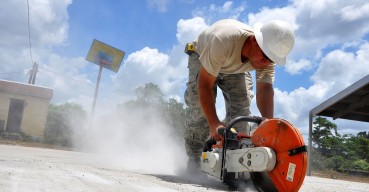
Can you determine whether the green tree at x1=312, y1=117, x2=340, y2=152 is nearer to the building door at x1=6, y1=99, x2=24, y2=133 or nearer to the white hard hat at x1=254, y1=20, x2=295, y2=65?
the white hard hat at x1=254, y1=20, x2=295, y2=65

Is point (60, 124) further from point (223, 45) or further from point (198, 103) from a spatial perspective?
point (223, 45)

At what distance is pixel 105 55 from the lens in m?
19.2

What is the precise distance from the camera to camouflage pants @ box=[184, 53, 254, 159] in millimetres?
4289

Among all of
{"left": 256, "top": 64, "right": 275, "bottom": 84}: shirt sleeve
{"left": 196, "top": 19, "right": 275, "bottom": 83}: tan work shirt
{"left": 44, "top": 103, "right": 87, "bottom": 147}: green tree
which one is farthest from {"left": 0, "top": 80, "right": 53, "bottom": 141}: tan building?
{"left": 196, "top": 19, "right": 275, "bottom": 83}: tan work shirt

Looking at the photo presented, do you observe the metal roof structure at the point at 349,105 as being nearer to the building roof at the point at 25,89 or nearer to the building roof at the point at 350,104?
the building roof at the point at 350,104

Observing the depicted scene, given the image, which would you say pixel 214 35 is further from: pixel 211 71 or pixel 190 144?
pixel 190 144

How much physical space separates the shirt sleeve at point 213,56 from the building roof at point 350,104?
705 cm

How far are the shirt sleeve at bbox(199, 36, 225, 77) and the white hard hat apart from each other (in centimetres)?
34

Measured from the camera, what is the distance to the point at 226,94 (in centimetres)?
444

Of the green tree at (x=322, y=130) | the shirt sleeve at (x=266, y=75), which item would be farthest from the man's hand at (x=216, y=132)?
the green tree at (x=322, y=130)

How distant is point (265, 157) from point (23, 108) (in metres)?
24.5

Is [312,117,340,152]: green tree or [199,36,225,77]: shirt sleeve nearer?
[199,36,225,77]: shirt sleeve

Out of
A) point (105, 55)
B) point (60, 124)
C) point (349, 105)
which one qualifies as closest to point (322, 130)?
point (349, 105)

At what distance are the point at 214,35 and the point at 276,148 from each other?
1299 millimetres
